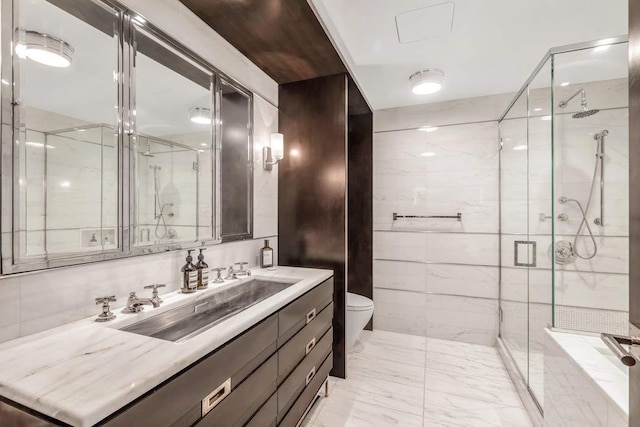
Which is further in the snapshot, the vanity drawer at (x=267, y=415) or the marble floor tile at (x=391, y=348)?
the marble floor tile at (x=391, y=348)

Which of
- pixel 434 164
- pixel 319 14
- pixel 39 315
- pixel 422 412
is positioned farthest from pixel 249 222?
pixel 434 164

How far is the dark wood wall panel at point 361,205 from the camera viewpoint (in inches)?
Answer: 119

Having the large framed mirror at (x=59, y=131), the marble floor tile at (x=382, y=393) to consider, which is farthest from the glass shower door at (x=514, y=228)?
the large framed mirror at (x=59, y=131)

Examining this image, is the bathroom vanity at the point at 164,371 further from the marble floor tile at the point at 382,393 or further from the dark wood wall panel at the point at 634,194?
the dark wood wall panel at the point at 634,194

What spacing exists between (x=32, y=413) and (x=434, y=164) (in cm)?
299

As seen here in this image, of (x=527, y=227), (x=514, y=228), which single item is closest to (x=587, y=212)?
(x=527, y=227)

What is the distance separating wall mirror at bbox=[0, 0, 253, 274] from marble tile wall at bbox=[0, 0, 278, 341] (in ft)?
0.18

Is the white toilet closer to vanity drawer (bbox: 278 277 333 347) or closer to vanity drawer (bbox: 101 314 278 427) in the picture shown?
vanity drawer (bbox: 278 277 333 347)

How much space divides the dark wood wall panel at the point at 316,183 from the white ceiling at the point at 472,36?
1.15ft

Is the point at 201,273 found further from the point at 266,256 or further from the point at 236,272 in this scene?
the point at 266,256

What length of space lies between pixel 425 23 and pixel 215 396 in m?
2.13

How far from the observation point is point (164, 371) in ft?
2.29

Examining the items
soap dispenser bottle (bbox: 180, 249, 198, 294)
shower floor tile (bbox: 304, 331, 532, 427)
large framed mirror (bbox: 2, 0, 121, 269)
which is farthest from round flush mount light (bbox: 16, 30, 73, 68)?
shower floor tile (bbox: 304, 331, 532, 427)

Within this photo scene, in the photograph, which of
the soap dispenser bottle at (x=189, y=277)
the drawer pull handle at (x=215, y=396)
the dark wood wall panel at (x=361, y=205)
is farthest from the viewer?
the dark wood wall panel at (x=361, y=205)
